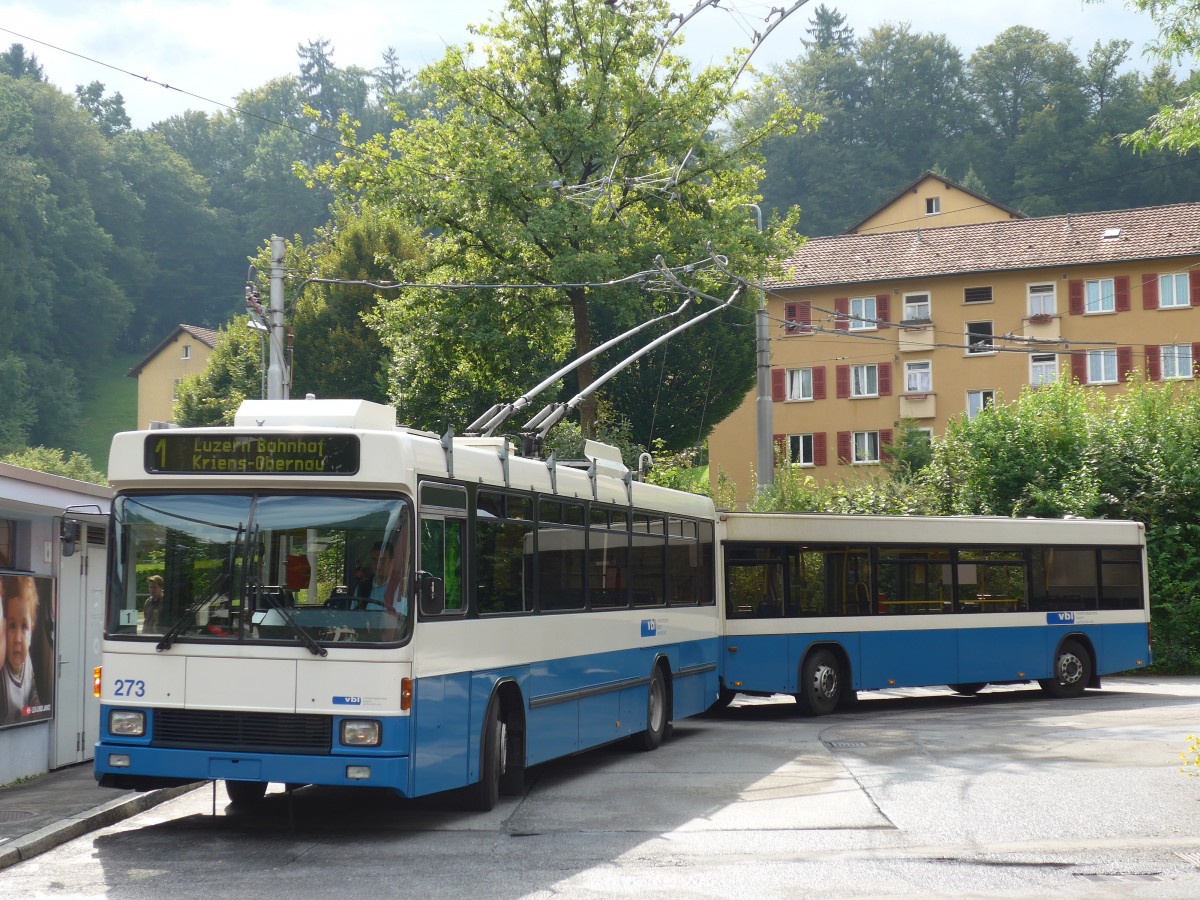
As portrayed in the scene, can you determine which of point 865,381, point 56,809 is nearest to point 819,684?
point 56,809

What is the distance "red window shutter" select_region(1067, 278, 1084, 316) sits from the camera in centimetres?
5691

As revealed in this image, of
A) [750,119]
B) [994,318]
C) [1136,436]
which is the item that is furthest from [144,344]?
[1136,436]


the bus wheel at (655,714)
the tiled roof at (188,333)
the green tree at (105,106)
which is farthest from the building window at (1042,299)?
the green tree at (105,106)

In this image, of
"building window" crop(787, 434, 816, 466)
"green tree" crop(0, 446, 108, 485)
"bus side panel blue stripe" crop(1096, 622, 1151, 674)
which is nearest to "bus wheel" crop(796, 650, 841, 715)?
"bus side panel blue stripe" crop(1096, 622, 1151, 674)

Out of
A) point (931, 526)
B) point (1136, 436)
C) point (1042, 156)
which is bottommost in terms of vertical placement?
point (931, 526)

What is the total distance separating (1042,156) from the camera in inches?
2904

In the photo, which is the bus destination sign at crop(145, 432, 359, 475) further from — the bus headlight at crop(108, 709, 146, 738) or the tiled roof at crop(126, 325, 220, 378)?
the tiled roof at crop(126, 325, 220, 378)

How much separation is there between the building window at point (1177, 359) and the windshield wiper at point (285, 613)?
50.2 meters

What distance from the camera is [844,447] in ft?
195

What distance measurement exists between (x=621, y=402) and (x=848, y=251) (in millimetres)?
17039

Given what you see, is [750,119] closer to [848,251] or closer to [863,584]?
[848,251]

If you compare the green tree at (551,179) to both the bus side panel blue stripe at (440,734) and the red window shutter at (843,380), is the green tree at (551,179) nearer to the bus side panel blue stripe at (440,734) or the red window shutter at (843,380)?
the bus side panel blue stripe at (440,734)

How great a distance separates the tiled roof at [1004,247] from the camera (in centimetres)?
5697

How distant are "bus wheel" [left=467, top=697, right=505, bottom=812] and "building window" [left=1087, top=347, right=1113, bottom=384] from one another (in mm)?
48488
